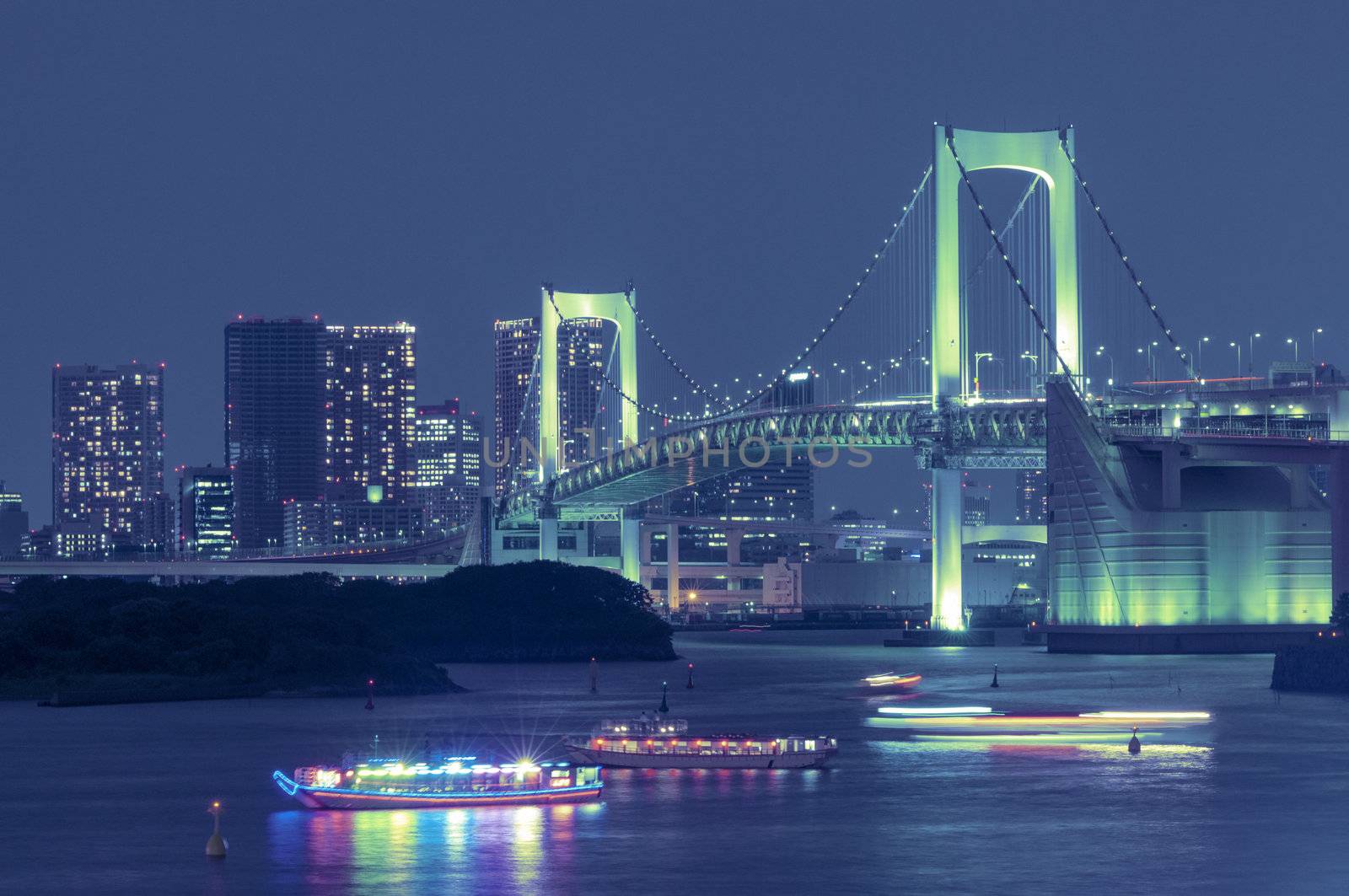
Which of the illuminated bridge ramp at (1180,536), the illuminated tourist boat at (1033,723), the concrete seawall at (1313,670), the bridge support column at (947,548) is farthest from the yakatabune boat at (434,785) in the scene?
the bridge support column at (947,548)

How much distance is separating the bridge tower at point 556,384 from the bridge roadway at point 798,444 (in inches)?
61.3

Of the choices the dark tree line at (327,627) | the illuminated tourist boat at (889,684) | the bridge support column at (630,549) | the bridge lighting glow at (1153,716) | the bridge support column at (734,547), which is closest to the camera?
the bridge lighting glow at (1153,716)

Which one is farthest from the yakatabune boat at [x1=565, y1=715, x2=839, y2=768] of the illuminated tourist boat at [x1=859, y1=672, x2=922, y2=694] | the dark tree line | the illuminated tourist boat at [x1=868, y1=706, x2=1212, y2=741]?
the dark tree line

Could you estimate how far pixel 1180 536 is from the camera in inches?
2489

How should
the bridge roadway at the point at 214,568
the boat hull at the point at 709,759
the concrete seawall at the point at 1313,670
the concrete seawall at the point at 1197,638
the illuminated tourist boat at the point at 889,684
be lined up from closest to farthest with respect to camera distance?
the boat hull at the point at 709,759 → the concrete seawall at the point at 1313,670 → the illuminated tourist boat at the point at 889,684 → the concrete seawall at the point at 1197,638 → the bridge roadway at the point at 214,568

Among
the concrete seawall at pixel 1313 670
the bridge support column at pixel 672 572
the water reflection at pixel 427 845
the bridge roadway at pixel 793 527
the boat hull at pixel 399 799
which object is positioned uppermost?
the bridge roadway at pixel 793 527

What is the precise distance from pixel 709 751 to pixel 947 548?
37134mm

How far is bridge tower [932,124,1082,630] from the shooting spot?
A: 69.3m

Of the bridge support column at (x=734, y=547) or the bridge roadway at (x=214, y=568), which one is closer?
the bridge roadway at (x=214, y=568)

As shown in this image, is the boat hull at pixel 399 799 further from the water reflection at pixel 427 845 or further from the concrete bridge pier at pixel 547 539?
the concrete bridge pier at pixel 547 539

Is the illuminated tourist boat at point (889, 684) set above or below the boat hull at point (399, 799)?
above

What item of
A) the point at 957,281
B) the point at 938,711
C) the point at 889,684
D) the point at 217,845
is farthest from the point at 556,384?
the point at 217,845

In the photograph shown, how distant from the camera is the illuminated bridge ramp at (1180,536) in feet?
208

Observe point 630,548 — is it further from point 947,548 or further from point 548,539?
point 947,548
